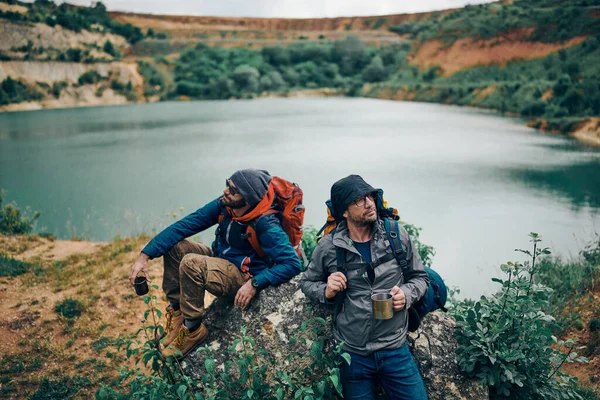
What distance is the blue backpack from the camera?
259cm

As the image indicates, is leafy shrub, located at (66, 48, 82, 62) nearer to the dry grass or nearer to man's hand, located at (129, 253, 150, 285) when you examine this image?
the dry grass

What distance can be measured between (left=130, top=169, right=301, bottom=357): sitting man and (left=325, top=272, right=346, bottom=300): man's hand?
1.79 feet

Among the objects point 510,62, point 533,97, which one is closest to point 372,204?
point 533,97

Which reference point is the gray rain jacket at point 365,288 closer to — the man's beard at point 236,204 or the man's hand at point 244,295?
the man's hand at point 244,295

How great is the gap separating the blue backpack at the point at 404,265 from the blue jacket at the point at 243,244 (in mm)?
356

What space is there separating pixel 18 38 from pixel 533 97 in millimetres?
45555

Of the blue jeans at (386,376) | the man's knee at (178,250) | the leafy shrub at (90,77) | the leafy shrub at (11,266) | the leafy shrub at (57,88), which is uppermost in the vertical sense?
the man's knee at (178,250)

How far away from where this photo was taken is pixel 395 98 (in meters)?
41.8

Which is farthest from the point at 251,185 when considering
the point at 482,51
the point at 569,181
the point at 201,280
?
the point at 482,51

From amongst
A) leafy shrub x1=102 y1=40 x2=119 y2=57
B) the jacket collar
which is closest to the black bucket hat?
the jacket collar

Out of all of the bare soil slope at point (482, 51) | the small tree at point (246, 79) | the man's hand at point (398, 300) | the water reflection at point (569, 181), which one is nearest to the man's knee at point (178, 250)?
the man's hand at point (398, 300)

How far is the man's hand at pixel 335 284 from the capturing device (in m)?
2.50

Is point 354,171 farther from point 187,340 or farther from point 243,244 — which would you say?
point 187,340

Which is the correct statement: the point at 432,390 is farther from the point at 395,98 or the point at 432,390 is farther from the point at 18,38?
the point at 18,38
